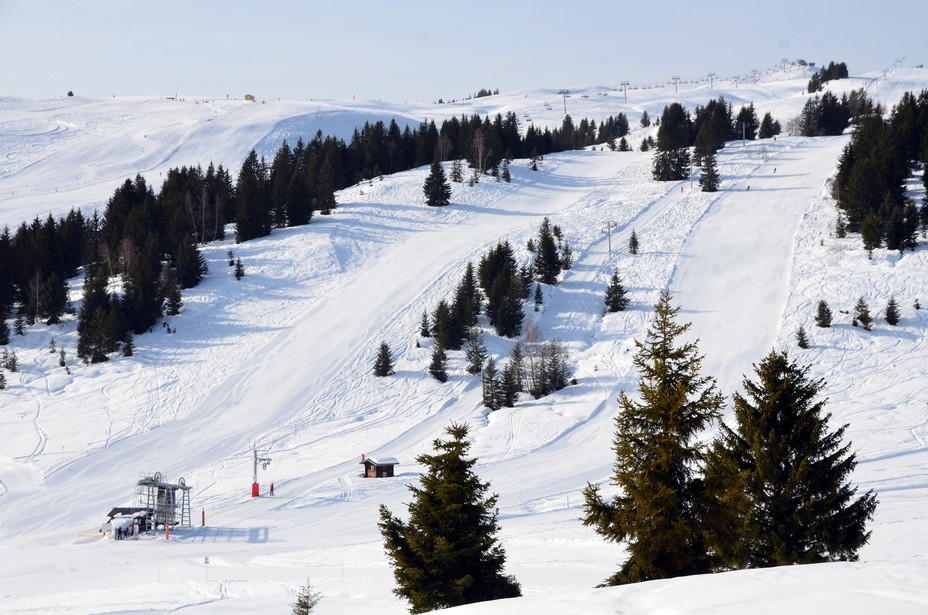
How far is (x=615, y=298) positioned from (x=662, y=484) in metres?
44.7

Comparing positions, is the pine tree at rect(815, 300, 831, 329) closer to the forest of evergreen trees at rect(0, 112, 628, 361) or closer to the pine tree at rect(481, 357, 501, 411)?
the pine tree at rect(481, 357, 501, 411)

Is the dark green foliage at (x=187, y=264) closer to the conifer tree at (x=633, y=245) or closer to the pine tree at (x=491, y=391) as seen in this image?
the pine tree at (x=491, y=391)

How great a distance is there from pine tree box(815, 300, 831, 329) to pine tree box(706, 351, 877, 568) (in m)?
38.4

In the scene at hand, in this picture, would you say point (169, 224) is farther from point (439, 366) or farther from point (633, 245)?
point (633, 245)

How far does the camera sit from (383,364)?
4997 centimetres

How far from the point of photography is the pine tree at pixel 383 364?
4988 cm

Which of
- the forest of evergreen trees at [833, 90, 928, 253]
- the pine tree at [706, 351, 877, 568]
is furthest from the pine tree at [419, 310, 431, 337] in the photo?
the pine tree at [706, 351, 877, 568]

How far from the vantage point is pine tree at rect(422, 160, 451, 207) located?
265 feet

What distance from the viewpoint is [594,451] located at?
40.2 m

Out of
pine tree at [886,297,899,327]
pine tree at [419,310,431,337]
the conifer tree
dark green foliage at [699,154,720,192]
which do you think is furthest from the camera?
dark green foliage at [699,154,720,192]

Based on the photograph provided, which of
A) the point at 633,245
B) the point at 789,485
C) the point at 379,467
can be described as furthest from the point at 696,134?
the point at 789,485

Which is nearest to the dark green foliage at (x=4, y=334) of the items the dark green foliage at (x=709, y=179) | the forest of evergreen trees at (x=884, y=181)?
the forest of evergreen trees at (x=884, y=181)

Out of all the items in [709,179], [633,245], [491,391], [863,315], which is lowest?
[491,391]

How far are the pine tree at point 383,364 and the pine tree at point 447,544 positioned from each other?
35.5 m
